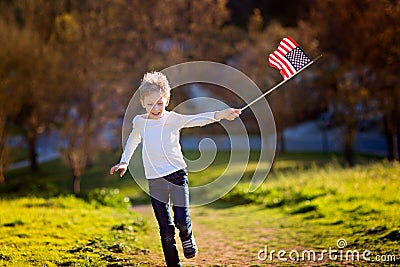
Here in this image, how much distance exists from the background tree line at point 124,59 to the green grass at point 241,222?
3.86 m

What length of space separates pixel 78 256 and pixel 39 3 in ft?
42.3

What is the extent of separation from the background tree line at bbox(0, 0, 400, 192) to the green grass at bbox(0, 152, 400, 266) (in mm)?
3863

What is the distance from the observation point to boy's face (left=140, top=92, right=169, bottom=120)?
484cm

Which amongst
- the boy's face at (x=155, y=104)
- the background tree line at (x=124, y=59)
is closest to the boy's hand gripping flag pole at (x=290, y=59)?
the boy's face at (x=155, y=104)

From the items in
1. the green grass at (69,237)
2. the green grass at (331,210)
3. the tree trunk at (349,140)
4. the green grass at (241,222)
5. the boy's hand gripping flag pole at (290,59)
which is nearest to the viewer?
the green grass at (69,237)

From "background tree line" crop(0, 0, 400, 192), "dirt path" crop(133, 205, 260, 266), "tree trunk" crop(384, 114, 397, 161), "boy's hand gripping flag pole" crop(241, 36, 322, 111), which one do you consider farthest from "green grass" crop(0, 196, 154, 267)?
"tree trunk" crop(384, 114, 397, 161)

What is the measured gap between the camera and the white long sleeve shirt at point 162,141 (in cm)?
481

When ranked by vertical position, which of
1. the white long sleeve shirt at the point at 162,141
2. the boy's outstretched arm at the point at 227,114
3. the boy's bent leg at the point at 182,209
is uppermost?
the boy's outstretched arm at the point at 227,114

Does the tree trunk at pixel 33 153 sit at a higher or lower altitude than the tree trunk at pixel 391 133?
higher

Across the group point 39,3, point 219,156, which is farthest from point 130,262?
point 219,156

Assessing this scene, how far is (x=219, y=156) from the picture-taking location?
2219cm

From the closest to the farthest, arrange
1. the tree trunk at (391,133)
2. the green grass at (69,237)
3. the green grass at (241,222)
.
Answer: the green grass at (69,237) < the green grass at (241,222) < the tree trunk at (391,133)

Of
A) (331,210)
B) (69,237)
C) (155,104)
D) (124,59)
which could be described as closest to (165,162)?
(155,104)

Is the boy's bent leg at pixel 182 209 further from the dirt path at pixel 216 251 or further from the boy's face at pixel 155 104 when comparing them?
the dirt path at pixel 216 251
